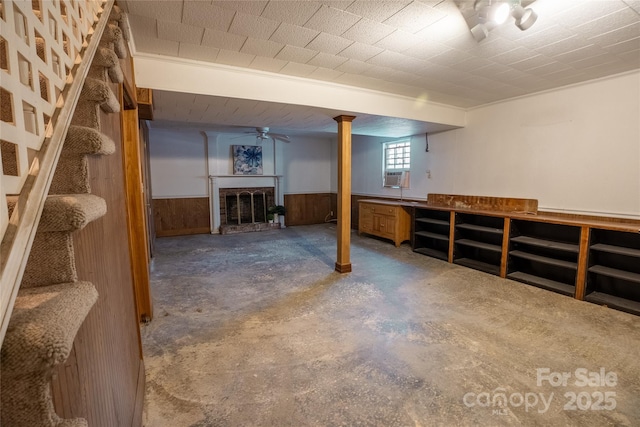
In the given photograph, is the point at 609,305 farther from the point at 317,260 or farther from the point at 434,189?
the point at 317,260

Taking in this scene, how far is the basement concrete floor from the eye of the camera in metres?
1.64

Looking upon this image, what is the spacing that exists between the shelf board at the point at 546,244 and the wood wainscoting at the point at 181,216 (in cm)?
600

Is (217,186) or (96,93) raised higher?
(96,93)

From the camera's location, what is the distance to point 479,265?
4121 mm

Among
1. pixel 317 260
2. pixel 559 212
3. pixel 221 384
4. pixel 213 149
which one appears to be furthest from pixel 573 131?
pixel 213 149

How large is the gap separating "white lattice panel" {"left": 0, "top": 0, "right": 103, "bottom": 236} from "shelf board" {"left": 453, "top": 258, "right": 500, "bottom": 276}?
441 cm

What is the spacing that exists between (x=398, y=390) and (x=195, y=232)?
6002mm

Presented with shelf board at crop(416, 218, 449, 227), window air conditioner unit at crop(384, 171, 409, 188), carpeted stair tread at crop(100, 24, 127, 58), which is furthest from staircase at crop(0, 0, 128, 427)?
window air conditioner unit at crop(384, 171, 409, 188)

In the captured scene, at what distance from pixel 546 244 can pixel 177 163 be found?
6.72 m

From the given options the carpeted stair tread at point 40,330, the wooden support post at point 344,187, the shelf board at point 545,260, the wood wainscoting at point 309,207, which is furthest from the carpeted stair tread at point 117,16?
the wood wainscoting at point 309,207

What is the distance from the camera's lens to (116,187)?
148 cm

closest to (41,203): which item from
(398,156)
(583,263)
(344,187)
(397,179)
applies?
(344,187)

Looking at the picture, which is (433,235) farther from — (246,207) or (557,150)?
(246,207)

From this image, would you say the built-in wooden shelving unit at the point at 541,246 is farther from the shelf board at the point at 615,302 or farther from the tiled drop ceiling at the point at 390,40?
the tiled drop ceiling at the point at 390,40
